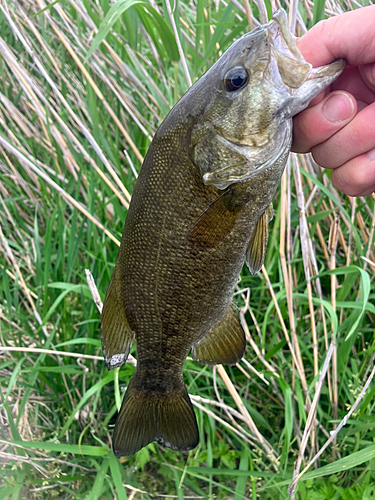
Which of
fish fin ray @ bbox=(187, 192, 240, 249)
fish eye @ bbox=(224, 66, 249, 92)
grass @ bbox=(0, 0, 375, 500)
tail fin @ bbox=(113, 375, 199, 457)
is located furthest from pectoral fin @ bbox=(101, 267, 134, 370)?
fish eye @ bbox=(224, 66, 249, 92)

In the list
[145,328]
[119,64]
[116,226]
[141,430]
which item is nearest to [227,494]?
[141,430]

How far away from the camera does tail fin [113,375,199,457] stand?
132 cm

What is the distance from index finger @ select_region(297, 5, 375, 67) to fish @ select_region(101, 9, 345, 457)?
0.08m

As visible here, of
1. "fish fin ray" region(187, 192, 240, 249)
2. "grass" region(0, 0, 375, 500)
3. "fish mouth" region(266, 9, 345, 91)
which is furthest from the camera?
"grass" region(0, 0, 375, 500)

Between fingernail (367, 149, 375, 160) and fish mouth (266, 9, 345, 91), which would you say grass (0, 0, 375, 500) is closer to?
fingernail (367, 149, 375, 160)

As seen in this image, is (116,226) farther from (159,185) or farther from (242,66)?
(242,66)

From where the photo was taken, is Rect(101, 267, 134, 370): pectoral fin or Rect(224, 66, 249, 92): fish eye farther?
Rect(101, 267, 134, 370): pectoral fin

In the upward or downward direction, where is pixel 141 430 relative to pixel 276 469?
upward

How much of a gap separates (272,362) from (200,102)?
4.32ft

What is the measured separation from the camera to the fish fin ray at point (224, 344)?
50.9 inches

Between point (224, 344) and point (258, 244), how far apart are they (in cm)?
33

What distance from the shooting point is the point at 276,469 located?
184 centimetres

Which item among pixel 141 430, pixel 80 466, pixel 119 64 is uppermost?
pixel 119 64

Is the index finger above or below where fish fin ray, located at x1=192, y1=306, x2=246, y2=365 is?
above
